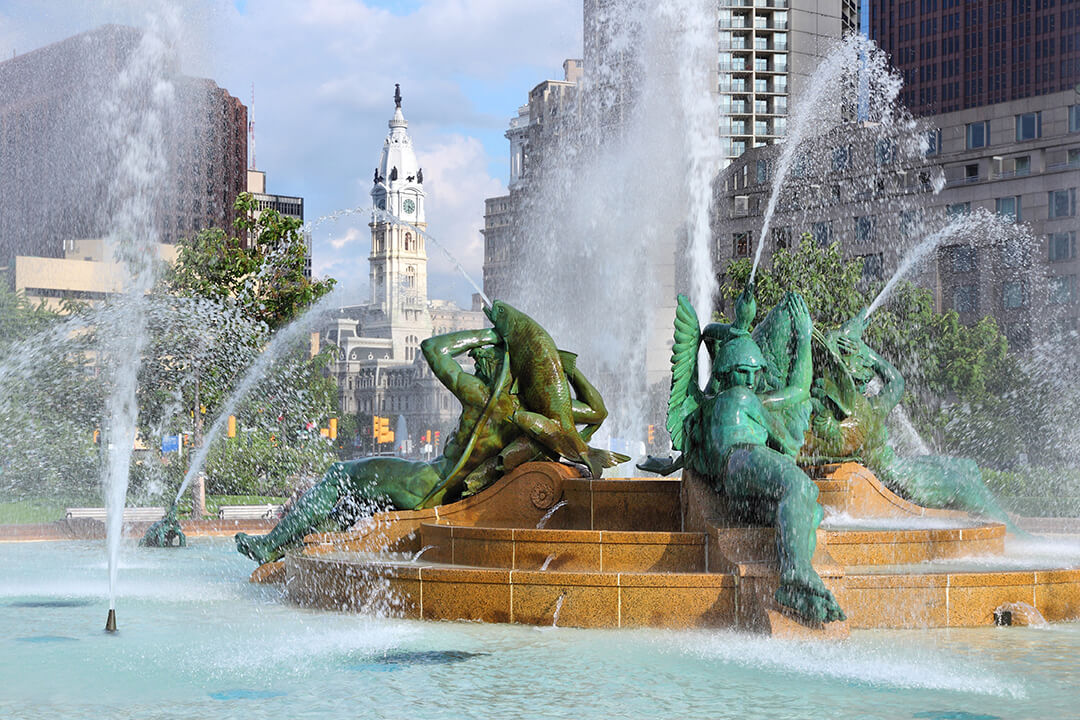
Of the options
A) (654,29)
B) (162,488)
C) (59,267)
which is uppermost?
(654,29)

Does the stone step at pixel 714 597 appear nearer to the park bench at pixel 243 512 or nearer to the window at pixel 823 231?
the park bench at pixel 243 512

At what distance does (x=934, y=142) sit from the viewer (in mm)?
79312

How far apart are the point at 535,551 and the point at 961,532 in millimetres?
4722

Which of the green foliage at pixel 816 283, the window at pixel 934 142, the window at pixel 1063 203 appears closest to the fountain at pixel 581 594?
the green foliage at pixel 816 283

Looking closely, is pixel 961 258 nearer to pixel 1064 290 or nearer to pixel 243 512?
pixel 1064 290

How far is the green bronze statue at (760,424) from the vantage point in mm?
11922

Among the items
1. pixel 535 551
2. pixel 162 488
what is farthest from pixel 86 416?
pixel 535 551

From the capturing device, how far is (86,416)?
41000 mm

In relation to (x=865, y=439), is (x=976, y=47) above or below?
above

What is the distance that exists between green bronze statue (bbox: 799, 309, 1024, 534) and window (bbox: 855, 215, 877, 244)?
56.1 metres

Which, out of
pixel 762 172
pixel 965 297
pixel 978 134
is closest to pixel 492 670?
pixel 965 297

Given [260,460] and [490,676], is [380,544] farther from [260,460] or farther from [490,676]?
[260,460]

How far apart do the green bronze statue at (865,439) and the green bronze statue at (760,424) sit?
2166mm

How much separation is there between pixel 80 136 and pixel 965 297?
5113 centimetres
